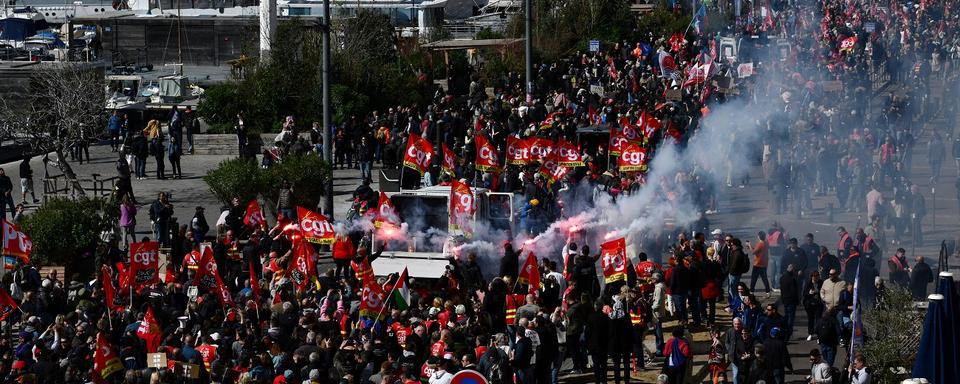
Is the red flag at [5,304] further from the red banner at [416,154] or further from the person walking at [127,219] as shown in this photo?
the red banner at [416,154]

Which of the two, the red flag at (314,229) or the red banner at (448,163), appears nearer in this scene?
the red flag at (314,229)

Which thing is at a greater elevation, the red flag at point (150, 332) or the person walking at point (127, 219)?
the person walking at point (127, 219)

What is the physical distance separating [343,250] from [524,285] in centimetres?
414

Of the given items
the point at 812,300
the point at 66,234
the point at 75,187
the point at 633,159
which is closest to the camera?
the point at 812,300

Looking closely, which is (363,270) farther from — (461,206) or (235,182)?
(235,182)

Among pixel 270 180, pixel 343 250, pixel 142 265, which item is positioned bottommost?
pixel 343 250

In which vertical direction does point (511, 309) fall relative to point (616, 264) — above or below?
below

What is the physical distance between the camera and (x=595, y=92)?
4653cm

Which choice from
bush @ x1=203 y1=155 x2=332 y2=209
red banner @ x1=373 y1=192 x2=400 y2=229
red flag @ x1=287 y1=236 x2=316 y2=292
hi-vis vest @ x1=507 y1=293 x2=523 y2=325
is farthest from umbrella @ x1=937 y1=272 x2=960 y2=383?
bush @ x1=203 y1=155 x2=332 y2=209

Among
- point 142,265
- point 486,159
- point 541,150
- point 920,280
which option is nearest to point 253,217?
point 142,265

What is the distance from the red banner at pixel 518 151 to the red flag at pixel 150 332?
12445mm

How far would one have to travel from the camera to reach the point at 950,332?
16.1 metres

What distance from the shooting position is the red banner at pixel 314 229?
25.9 metres

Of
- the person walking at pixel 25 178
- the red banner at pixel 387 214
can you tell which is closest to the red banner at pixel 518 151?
the red banner at pixel 387 214
